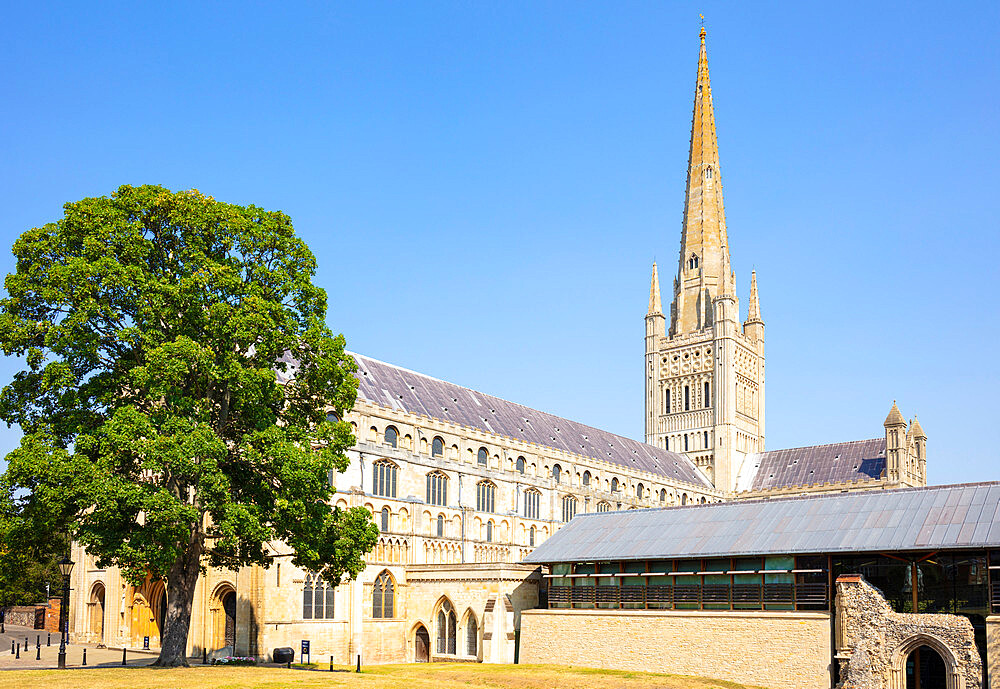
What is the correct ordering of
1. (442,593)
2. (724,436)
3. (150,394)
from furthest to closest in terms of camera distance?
(724,436) < (442,593) < (150,394)

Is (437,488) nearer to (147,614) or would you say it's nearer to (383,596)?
(383,596)

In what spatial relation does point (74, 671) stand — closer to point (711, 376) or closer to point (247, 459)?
point (247, 459)

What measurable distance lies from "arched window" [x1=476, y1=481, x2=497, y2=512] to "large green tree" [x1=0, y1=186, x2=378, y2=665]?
30.9 meters

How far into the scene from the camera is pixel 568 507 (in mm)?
78062

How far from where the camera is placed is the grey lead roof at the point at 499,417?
66.7 meters

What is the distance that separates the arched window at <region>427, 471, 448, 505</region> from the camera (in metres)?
64.2

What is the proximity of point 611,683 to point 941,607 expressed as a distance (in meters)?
13.7

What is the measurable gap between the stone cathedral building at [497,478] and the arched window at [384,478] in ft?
0.41

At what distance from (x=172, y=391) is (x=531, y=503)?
4340cm

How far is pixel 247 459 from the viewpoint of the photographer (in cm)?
3631

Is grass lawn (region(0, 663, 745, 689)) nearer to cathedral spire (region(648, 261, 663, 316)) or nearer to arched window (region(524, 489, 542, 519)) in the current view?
arched window (region(524, 489, 542, 519))

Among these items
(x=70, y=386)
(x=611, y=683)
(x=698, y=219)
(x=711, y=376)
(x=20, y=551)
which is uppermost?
(x=698, y=219)

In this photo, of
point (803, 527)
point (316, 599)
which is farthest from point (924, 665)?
point (316, 599)

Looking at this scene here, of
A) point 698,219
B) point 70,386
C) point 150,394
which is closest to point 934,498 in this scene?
point 150,394
